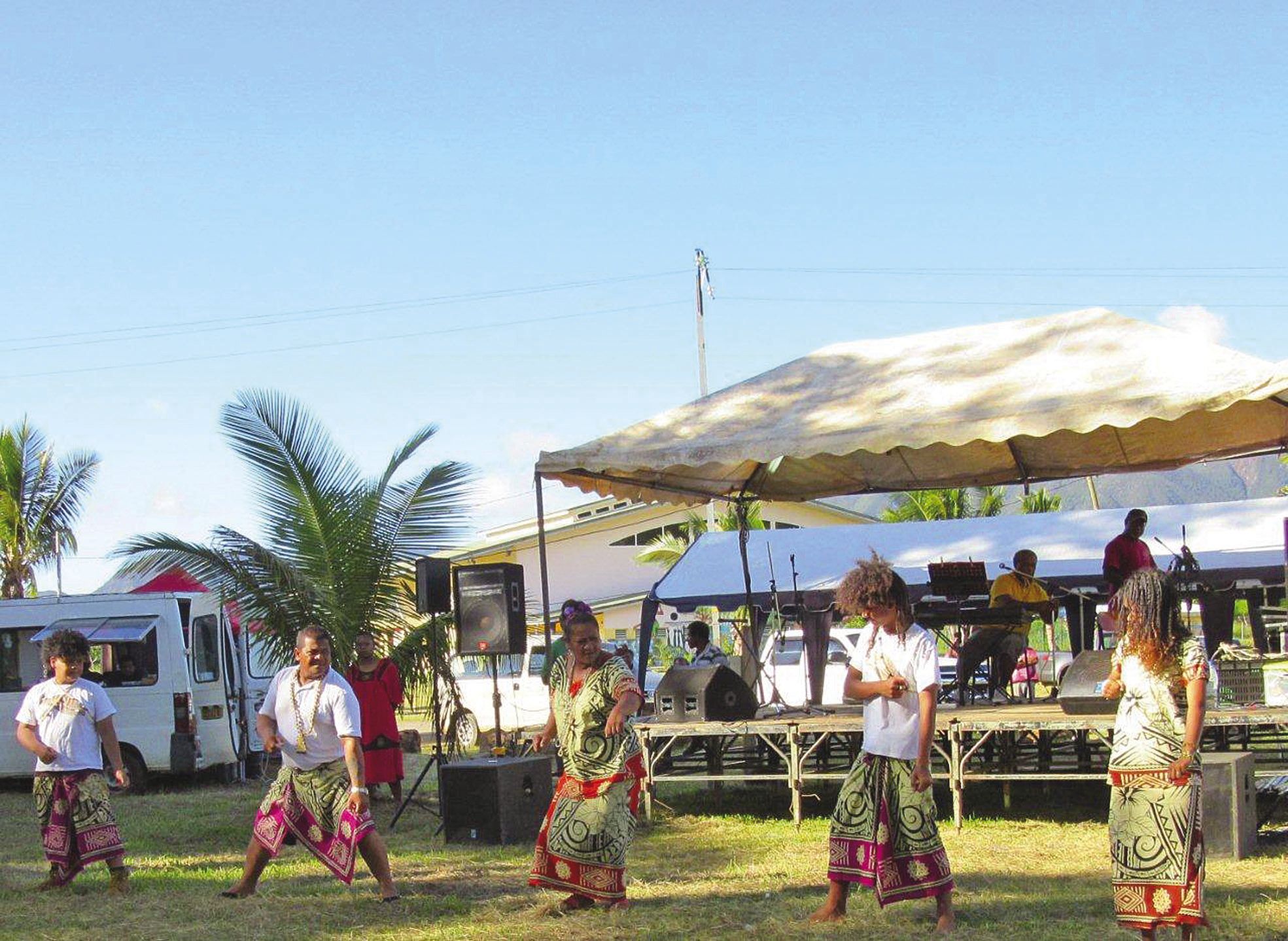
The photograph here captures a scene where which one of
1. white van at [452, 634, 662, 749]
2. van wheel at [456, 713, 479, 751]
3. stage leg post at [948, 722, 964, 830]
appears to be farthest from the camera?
white van at [452, 634, 662, 749]

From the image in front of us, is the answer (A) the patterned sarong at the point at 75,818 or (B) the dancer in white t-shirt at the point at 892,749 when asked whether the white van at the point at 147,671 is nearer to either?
(A) the patterned sarong at the point at 75,818

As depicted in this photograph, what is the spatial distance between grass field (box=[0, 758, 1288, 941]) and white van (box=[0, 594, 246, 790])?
3.51 meters

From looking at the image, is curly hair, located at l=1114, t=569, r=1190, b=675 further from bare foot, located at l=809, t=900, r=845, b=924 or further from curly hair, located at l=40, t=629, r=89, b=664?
curly hair, located at l=40, t=629, r=89, b=664

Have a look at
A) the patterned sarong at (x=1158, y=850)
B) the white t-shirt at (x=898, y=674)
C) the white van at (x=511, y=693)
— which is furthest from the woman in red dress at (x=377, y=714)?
the patterned sarong at (x=1158, y=850)

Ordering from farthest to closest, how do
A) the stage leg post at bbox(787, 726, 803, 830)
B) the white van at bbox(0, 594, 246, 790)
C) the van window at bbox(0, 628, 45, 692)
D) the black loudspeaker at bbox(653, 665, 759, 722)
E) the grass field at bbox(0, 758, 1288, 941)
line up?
1. the van window at bbox(0, 628, 45, 692)
2. the white van at bbox(0, 594, 246, 790)
3. the black loudspeaker at bbox(653, 665, 759, 722)
4. the stage leg post at bbox(787, 726, 803, 830)
5. the grass field at bbox(0, 758, 1288, 941)

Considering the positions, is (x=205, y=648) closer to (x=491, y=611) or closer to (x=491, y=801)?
(x=491, y=611)

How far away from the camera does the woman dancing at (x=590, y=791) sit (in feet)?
21.2

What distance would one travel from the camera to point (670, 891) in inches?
287

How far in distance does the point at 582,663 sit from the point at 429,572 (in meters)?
3.96

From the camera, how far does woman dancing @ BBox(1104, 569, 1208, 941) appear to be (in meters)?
A: 5.29

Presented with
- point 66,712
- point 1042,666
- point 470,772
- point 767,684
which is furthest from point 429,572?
point 1042,666

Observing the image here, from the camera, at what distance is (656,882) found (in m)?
7.61

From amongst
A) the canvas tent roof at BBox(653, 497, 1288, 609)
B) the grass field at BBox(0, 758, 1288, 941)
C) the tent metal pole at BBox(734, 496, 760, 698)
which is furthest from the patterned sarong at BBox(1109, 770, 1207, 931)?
the canvas tent roof at BBox(653, 497, 1288, 609)

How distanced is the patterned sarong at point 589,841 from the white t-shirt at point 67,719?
2.64 meters
